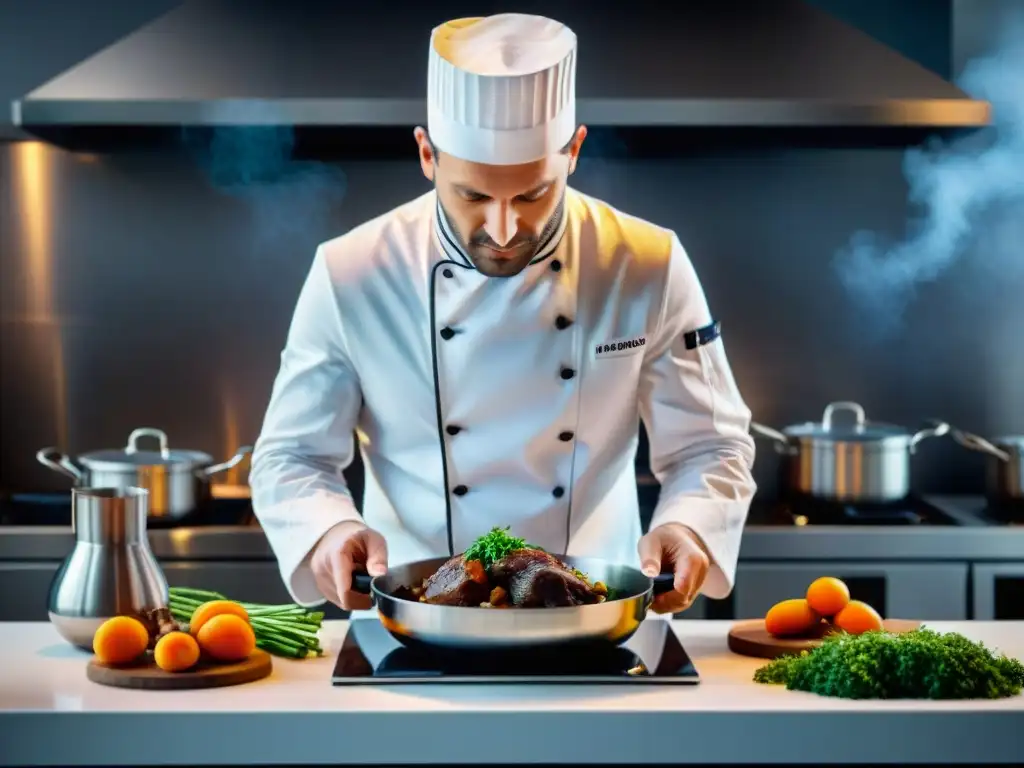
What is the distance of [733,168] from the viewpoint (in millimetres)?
4035

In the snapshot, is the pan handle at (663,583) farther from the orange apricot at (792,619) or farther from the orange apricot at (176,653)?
the orange apricot at (176,653)

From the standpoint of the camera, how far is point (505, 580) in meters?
1.80

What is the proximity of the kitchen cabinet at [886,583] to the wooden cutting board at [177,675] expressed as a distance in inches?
71.3

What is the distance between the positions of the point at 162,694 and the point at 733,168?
2742 mm

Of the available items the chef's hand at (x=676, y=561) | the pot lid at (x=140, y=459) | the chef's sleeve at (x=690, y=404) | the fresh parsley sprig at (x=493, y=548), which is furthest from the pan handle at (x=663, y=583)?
the pot lid at (x=140, y=459)

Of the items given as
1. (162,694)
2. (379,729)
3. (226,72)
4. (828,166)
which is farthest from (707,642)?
(828,166)

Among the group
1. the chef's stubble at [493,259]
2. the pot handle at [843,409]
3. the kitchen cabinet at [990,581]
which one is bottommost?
the kitchen cabinet at [990,581]

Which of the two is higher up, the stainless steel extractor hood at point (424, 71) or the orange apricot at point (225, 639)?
the stainless steel extractor hood at point (424, 71)

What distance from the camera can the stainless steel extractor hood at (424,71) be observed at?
3307 mm

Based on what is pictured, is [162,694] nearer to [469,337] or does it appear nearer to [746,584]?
[469,337]

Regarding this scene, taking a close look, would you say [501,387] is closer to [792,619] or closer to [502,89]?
[502,89]

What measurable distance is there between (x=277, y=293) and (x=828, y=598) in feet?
7.96

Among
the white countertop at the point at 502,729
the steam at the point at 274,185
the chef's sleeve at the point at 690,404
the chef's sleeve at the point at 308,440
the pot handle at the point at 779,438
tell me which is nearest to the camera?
the white countertop at the point at 502,729

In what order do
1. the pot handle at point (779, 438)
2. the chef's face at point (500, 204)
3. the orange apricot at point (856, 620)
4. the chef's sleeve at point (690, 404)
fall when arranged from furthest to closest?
1. the pot handle at point (779, 438)
2. the chef's sleeve at point (690, 404)
3. the chef's face at point (500, 204)
4. the orange apricot at point (856, 620)
